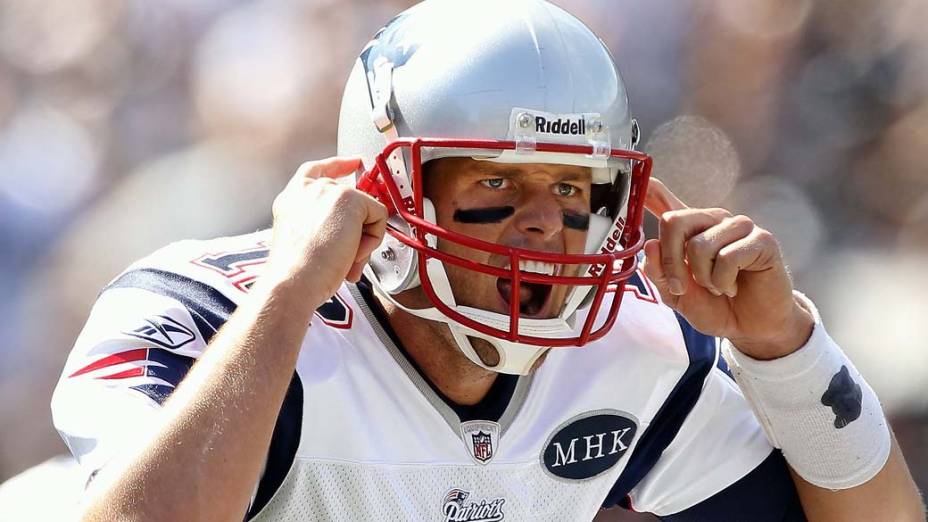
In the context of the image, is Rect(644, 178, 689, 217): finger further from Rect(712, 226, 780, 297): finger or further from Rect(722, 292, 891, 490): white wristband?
Rect(722, 292, 891, 490): white wristband

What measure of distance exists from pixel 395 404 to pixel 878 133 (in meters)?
2.88

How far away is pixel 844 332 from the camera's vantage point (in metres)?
4.04

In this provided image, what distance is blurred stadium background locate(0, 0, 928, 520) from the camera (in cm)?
342

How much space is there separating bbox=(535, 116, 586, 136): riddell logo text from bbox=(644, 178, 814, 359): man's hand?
9.8 inches

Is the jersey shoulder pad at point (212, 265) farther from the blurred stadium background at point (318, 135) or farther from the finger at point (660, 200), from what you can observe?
the blurred stadium background at point (318, 135)

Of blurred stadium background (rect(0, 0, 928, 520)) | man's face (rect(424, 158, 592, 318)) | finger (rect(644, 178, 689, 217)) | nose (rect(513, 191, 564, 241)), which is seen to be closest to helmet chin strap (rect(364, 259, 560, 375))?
man's face (rect(424, 158, 592, 318))

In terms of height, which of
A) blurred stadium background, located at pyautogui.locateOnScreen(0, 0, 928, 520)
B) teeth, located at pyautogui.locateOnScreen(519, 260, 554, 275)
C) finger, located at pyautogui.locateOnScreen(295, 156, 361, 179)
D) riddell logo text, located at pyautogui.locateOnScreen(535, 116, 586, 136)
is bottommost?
blurred stadium background, located at pyautogui.locateOnScreen(0, 0, 928, 520)

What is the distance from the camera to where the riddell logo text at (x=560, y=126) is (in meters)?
1.91

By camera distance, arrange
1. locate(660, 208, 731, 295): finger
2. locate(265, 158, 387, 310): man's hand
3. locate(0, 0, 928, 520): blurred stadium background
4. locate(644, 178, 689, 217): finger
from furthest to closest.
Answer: locate(0, 0, 928, 520): blurred stadium background → locate(644, 178, 689, 217): finger → locate(660, 208, 731, 295): finger → locate(265, 158, 387, 310): man's hand

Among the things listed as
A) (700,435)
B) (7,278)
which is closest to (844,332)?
(700,435)

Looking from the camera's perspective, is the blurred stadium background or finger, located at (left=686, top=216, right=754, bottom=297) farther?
the blurred stadium background

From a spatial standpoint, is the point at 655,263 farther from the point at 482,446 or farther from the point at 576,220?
the point at 482,446

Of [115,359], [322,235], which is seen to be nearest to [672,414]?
[322,235]

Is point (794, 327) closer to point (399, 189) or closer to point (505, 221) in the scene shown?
point (505, 221)
